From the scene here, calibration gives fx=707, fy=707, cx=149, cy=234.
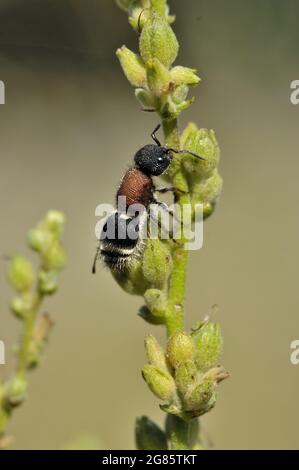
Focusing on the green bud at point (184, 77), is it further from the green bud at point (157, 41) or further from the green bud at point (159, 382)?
the green bud at point (159, 382)

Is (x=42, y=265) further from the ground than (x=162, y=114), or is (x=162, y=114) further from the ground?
(x=162, y=114)

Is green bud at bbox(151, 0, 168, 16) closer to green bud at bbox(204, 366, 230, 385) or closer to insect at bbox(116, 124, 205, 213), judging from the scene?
insect at bbox(116, 124, 205, 213)

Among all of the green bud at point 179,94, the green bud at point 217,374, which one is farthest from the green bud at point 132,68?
the green bud at point 217,374

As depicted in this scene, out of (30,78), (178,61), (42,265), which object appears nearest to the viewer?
(42,265)

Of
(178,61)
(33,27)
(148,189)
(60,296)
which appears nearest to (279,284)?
(60,296)

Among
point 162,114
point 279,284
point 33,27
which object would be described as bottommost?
point 162,114
